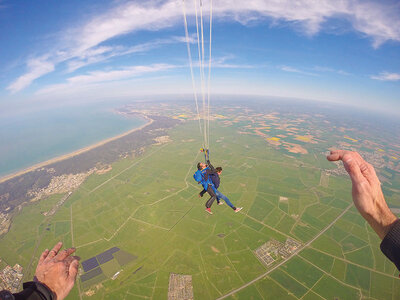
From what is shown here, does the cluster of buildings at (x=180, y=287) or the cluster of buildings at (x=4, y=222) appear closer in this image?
the cluster of buildings at (x=180, y=287)

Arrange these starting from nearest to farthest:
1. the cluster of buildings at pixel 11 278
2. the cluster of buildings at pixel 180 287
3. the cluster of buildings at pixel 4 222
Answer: the cluster of buildings at pixel 180 287 → the cluster of buildings at pixel 11 278 → the cluster of buildings at pixel 4 222

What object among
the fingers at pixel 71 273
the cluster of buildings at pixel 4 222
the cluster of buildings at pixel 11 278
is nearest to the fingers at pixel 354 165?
the fingers at pixel 71 273

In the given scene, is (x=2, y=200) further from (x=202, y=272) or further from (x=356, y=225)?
(x=356, y=225)

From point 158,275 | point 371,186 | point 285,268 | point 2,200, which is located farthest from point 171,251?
point 2,200

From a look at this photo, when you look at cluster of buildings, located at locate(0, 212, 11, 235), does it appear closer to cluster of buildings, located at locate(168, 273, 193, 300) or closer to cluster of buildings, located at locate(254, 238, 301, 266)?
cluster of buildings, located at locate(168, 273, 193, 300)

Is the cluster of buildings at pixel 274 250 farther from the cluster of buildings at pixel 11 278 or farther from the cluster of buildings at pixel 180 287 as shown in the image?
the cluster of buildings at pixel 11 278

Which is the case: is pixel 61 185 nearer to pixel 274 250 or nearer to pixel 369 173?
pixel 274 250
